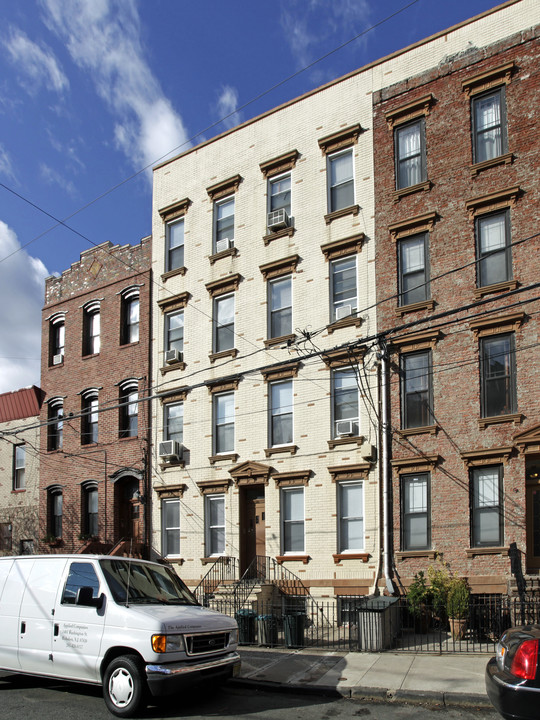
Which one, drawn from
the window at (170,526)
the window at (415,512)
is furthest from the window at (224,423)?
the window at (415,512)

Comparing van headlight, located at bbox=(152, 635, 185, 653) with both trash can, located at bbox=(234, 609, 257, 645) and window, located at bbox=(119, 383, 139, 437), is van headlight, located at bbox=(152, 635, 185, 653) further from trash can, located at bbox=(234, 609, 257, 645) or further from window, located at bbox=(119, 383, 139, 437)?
window, located at bbox=(119, 383, 139, 437)

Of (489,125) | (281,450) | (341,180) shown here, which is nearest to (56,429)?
(281,450)

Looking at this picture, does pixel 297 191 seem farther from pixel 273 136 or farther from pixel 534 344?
pixel 534 344

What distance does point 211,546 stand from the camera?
21.8 meters

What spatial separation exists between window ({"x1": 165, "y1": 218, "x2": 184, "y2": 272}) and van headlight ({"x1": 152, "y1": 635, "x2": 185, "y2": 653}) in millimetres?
16582

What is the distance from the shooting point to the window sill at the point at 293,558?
19.5 m

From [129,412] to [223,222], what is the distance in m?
7.20

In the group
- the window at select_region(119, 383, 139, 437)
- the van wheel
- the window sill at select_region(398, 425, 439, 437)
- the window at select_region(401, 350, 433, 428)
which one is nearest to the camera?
the van wheel

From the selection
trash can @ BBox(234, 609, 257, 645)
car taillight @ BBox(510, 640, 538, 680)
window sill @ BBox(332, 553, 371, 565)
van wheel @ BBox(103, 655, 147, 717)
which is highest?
car taillight @ BBox(510, 640, 538, 680)

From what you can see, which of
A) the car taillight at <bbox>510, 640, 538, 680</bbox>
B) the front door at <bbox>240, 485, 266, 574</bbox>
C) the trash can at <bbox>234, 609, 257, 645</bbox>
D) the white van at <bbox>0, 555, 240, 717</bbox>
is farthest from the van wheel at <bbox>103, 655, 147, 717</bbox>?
the front door at <bbox>240, 485, 266, 574</bbox>

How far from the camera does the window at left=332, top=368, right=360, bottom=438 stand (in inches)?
760

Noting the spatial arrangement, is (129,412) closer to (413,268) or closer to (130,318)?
(130,318)

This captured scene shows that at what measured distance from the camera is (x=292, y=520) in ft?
66.5

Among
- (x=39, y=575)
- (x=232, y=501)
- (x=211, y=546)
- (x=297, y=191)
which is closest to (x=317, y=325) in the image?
(x=297, y=191)
